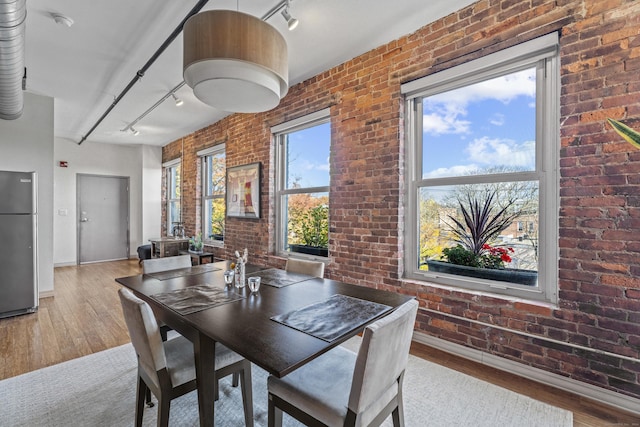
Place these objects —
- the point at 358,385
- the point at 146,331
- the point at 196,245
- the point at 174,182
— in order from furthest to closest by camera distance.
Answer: the point at 174,182 < the point at 196,245 < the point at 146,331 < the point at 358,385

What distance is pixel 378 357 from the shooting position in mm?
1138

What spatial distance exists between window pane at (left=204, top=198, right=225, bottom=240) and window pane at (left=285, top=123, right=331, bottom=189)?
6.55ft

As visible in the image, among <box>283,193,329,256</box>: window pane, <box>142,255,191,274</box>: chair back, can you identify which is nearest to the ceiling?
<box>283,193,329,256</box>: window pane

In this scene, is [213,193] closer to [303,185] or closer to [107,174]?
[303,185]

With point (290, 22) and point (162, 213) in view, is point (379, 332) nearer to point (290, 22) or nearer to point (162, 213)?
point (290, 22)

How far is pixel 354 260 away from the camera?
313cm

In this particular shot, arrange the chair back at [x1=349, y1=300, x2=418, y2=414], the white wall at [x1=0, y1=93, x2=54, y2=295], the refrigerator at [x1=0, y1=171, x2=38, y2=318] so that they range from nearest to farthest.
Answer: the chair back at [x1=349, y1=300, x2=418, y2=414] → the refrigerator at [x1=0, y1=171, x2=38, y2=318] → the white wall at [x1=0, y1=93, x2=54, y2=295]

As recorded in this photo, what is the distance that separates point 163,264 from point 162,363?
1.33m

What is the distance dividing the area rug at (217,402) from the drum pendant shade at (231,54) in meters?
1.90

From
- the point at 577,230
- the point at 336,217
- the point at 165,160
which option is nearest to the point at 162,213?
the point at 165,160

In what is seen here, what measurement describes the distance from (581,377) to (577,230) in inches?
38.1

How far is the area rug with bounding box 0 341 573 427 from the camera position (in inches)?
68.1

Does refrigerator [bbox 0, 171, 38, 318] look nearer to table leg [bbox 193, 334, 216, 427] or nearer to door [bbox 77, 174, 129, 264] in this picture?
table leg [bbox 193, 334, 216, 427]

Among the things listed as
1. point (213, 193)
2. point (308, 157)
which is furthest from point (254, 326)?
point (213, 193)
